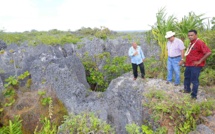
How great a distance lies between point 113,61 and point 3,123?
4.72m

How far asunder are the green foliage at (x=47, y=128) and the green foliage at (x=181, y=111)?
2.46 metres

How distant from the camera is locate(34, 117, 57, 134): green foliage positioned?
18.4 feet

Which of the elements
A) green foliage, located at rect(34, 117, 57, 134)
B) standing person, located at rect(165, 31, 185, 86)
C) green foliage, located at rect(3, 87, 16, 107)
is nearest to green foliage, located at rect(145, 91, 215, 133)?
standing person, located at rect(165, 31, 185, 86)

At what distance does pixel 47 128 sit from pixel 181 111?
3.26m

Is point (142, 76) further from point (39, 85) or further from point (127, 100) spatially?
point (39, 85)

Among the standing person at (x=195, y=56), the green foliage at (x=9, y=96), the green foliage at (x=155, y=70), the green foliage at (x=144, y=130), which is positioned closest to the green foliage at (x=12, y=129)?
the green foliage at (x=9, y=96)

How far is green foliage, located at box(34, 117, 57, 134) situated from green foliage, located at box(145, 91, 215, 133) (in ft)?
8.08

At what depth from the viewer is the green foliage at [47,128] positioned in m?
Result: 5.61

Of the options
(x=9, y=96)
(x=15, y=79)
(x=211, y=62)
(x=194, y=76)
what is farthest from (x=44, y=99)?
(x=211, y=62)

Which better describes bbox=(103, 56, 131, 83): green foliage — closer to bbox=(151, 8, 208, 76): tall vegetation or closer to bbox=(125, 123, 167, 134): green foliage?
bbox=(151, 8, 208, 76): tall vegetation

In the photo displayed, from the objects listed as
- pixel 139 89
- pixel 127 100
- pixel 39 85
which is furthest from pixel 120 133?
pixel 39 85

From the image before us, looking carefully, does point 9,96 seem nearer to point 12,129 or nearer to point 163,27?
point 12,129

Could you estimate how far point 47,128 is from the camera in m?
5.64

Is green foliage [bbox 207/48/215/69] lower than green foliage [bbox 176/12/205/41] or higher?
lower
